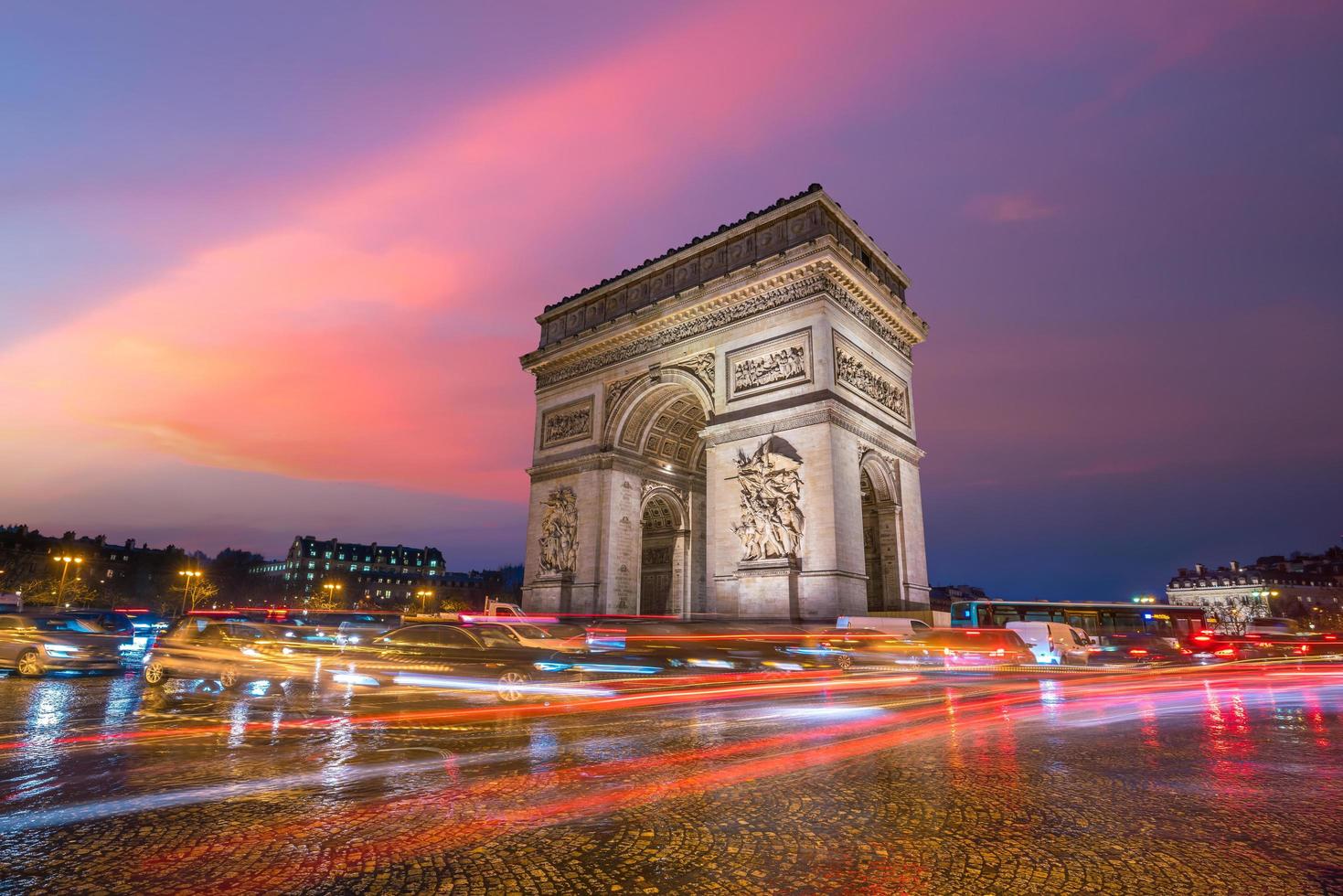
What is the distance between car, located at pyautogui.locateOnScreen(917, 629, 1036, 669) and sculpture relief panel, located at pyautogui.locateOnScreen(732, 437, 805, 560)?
451 cm

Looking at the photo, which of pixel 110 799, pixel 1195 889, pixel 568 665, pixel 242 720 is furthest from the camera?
pixel 568 665

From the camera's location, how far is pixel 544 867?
3082mm

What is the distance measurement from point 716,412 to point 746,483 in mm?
3224

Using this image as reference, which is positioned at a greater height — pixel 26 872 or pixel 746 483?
pixel 746 483

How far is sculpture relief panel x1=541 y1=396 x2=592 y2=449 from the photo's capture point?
93.9 ft

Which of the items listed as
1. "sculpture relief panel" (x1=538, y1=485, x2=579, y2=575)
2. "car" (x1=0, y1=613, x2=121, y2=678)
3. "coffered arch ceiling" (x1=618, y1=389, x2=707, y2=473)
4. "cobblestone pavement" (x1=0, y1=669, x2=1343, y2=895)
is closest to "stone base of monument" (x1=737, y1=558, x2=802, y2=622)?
"coffered arch ceiling" (x1=618, y1=389, x2=707, y2=473)

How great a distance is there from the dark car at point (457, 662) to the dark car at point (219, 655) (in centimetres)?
217

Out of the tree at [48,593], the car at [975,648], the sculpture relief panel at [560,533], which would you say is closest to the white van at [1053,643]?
the car at [975,648]

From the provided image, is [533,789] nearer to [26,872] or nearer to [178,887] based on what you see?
[178,887]

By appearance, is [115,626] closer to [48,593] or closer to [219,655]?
[219,655]

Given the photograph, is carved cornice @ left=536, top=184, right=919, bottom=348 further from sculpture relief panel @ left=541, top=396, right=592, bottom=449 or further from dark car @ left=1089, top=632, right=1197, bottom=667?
dark car @ left=1089, top=632, right=1197, bottom=667

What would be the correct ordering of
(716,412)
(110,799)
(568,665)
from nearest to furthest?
(110,799)
(568,665)
(716,412)

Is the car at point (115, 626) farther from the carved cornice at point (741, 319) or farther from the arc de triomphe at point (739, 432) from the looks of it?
the carved cornice at point (741, 319)

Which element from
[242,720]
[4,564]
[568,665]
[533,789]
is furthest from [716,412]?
[4,564]
